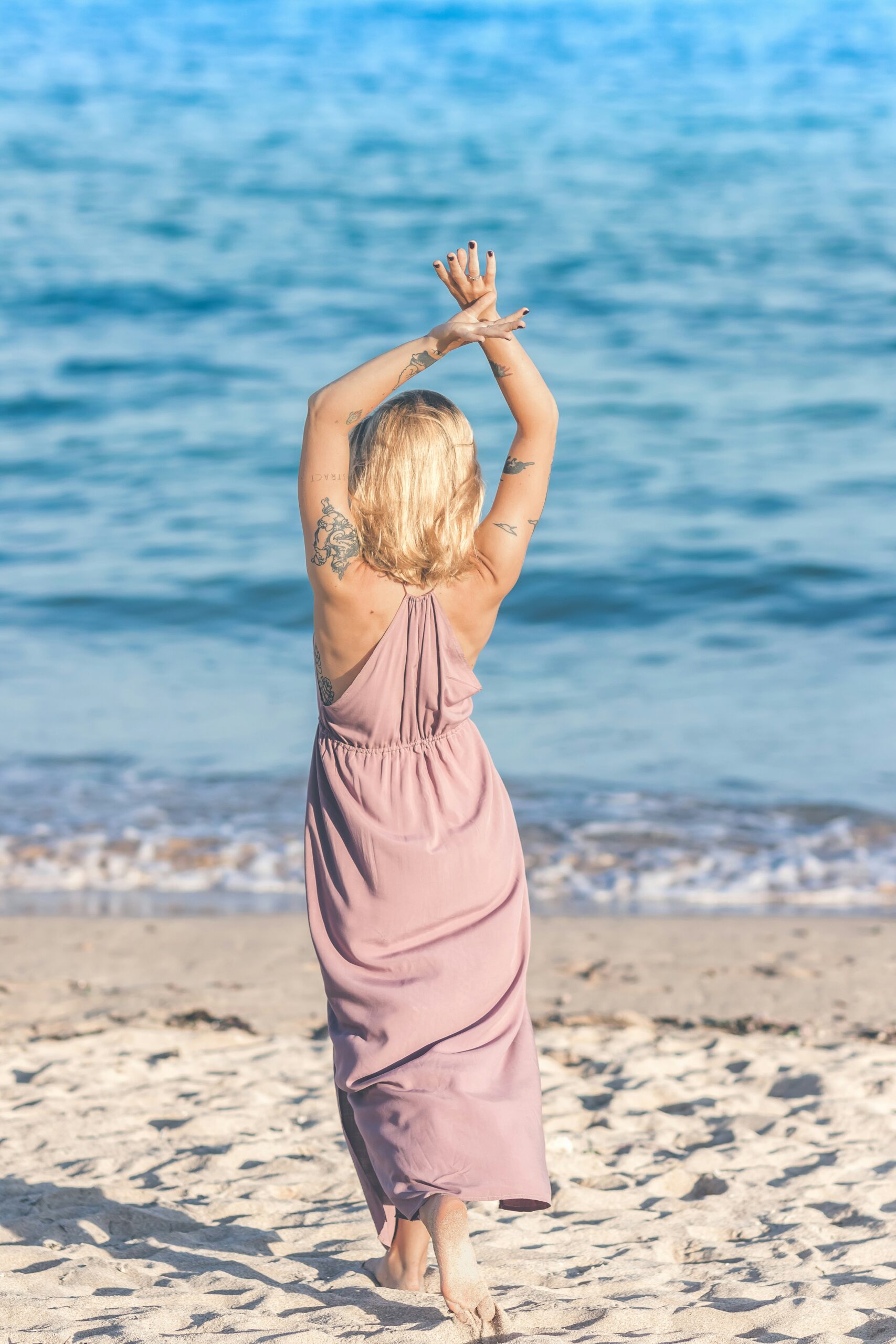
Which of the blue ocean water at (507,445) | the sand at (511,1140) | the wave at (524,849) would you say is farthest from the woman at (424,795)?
the blue ocean water at (507,445)

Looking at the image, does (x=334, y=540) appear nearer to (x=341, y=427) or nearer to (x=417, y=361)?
(x=341, y=427)

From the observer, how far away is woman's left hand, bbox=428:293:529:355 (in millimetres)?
2586

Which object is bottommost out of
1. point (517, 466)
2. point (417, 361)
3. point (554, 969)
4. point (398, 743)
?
point (554, 969)

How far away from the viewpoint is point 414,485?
2637 millimetres

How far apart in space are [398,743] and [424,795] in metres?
0.12

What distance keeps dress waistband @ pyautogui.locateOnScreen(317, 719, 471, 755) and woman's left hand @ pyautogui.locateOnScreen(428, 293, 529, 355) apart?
29.6 inches

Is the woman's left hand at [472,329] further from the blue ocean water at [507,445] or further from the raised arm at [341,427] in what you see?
the blue ocean water at [507,445]

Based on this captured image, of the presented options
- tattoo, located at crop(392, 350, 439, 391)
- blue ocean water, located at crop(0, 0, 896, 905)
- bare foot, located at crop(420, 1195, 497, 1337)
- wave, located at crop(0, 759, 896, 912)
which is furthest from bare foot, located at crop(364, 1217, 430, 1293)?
blue ocean water, located at crop(0, 0, 896, 905)

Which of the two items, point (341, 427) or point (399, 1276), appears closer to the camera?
point (341, 427)

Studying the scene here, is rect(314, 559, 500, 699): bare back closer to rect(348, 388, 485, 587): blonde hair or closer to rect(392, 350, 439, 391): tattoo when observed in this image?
rect(348, 388, 485, 587): blonde hair

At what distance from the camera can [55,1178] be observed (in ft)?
12.2

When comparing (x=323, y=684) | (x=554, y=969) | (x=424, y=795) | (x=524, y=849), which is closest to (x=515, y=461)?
(x=323, y=684)

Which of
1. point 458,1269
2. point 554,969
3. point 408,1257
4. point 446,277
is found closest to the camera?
point 458,1269

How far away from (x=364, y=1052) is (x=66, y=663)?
7.39m
